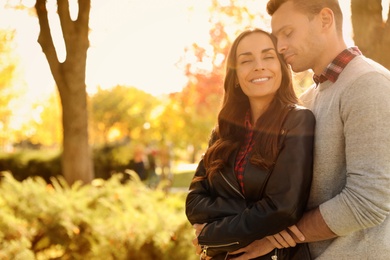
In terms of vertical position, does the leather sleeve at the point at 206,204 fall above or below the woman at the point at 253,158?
below

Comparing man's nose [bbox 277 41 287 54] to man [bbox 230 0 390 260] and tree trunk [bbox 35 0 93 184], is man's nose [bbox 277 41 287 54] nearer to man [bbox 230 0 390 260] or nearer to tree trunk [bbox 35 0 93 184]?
man [bbox 230 0 390 260]

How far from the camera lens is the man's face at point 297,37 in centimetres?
268

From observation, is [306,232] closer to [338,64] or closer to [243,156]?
[243,156]

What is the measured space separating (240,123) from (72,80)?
5.53 m

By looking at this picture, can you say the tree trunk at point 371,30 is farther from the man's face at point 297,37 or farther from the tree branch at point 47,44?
the tree branch at point 47,44

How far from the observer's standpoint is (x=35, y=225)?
5.82 meters

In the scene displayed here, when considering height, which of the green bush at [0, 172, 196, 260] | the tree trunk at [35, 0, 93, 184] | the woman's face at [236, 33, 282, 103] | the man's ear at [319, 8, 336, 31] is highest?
the man's ear at [319, 8, 336, 31]

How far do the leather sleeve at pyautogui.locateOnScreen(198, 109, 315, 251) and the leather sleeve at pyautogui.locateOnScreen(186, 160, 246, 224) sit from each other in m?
0.08

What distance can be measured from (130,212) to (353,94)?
12.2 ft

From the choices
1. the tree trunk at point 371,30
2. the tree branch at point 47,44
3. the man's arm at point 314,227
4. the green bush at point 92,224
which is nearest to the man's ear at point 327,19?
the man's arm at point 314,227

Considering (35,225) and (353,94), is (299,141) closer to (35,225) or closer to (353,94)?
(353,94)

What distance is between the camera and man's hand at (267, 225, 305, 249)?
97.8 inches

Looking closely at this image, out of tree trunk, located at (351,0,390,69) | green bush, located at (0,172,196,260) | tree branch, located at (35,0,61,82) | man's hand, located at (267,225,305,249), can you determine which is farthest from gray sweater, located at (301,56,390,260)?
tree branch, located at (35,0,61,82)

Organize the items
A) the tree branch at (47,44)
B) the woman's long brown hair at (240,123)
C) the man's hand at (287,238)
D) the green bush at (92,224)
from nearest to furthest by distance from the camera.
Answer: the man's hand at (287,238) < the woman's long brown hair at (240,123) < the green bush at (92,224) < the tree branch at (47,44)
